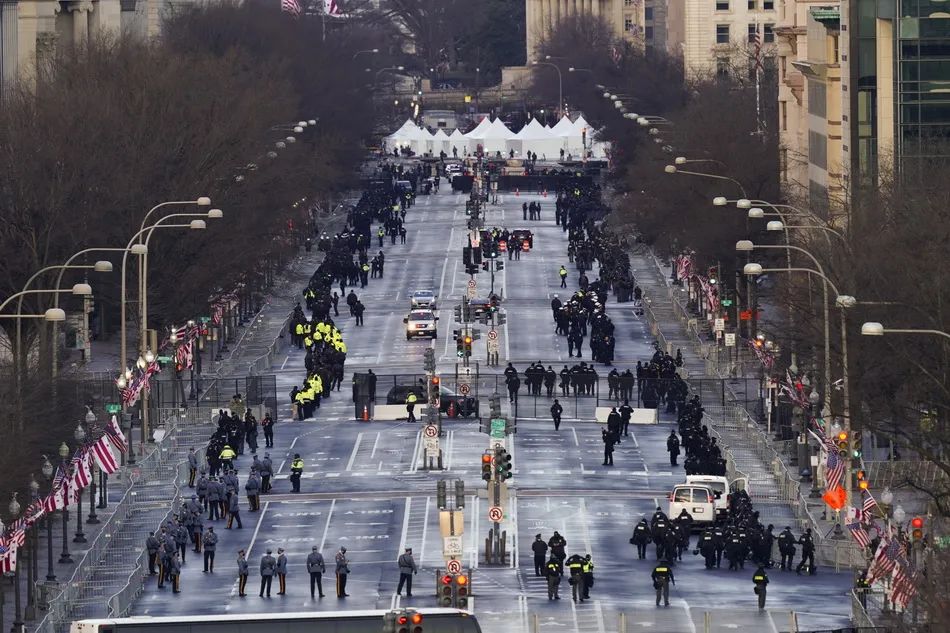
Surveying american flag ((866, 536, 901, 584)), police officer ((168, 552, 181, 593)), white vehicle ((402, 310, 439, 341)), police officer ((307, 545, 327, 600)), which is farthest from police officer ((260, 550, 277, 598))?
white vehicle ((402, 310, 439, 341))

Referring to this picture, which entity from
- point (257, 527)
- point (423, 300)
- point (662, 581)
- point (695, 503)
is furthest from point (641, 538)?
point (423, 300)

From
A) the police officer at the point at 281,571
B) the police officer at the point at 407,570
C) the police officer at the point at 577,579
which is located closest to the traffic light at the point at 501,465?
the police officer at the point at 407,570

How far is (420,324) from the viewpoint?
10969 centimetres

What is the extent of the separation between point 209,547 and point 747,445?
75.7 feet

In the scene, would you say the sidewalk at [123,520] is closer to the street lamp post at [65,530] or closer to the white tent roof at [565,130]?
the street lamp post at [65,530]

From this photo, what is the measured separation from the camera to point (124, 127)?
342ft

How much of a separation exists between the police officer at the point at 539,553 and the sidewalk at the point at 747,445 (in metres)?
6.08

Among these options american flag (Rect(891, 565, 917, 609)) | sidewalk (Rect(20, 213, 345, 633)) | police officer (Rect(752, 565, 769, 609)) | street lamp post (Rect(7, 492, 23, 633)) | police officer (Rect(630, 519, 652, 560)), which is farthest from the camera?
police officer (Rect(630, 519, 652, 560))

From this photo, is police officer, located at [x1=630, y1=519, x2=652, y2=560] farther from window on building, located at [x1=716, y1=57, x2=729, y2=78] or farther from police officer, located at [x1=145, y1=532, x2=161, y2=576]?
window on building, located at [x1=716, y1=57, x2=729, y2=78]

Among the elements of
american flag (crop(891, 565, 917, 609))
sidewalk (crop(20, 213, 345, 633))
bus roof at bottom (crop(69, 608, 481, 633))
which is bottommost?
sidewalk (crop(20, 213, 345, 633))

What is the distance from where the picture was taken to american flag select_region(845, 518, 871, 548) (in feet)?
194

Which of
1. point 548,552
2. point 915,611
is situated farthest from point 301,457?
point 915,611

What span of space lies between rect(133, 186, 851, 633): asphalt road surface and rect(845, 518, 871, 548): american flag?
1325 mm

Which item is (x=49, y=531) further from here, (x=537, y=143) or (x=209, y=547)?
(x=537, y=143)
